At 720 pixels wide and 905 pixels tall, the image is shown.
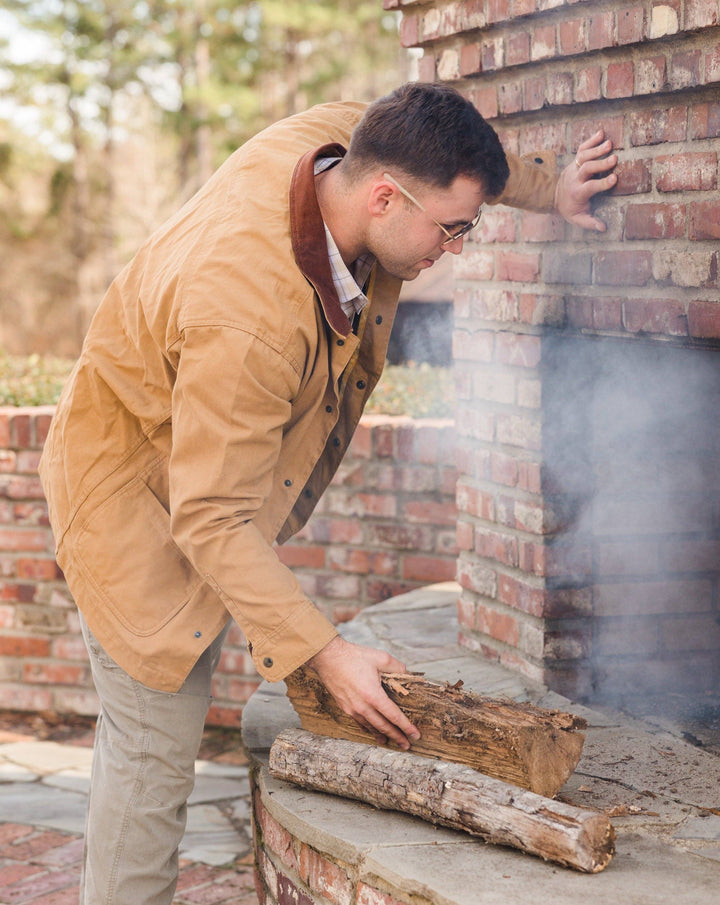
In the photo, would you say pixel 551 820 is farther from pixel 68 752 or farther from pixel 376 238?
pixel 68 752

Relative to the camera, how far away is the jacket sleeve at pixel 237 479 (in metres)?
2.05

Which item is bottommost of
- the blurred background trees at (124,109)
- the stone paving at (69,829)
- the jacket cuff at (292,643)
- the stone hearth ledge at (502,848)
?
the stone paving at (69,829)

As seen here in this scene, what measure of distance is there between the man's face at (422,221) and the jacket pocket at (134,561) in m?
0.77

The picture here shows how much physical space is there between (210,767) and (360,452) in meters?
1.47

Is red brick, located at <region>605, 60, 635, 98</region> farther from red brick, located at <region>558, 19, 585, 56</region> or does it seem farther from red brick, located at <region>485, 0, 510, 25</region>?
red brick, located at <region>485, 0, 510, 25</region>

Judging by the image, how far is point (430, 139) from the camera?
2141 millimetres

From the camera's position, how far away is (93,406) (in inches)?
94.7

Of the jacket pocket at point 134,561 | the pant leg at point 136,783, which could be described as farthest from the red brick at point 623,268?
the pant leg at point 136,783

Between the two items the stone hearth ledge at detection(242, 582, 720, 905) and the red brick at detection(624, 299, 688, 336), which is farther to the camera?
the red brick at detection(624, 299, 688, 336)

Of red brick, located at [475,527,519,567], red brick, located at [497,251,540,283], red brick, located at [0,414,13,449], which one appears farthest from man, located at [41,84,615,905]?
red brick, located at [0,414,13,449]

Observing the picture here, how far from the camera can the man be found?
2.10 meters

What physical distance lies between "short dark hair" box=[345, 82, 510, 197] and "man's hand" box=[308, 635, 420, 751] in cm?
100

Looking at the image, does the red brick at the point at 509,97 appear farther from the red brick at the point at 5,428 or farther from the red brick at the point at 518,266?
the red brick at the point at 5,428

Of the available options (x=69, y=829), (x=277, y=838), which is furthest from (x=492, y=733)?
(x=69, y=829)
